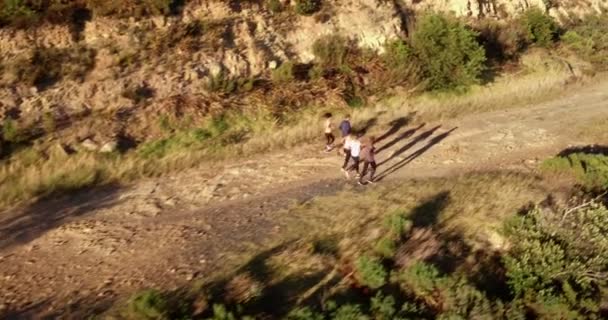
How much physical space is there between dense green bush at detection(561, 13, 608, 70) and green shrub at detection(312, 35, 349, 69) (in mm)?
10817

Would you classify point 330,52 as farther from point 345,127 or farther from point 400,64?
point 345,127

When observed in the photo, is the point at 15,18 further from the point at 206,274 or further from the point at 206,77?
the point at 206,274

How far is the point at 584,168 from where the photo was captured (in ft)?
51.3

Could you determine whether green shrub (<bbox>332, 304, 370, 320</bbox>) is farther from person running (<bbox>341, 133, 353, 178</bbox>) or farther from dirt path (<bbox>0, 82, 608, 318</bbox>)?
person running (<bbox>341, 133, 353, 178</bbox>)

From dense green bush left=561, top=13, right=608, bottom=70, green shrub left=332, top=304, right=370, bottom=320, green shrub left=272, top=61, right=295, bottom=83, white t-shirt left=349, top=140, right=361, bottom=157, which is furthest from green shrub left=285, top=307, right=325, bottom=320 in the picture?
dense green bush left=561, top=13, right=608, bottom=70

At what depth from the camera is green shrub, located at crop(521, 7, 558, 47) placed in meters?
24.5

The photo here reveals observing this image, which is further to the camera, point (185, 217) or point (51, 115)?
point (51, 115)

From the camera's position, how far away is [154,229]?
12.6m

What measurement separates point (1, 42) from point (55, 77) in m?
1.75

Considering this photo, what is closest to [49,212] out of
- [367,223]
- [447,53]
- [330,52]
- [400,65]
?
[367,223]

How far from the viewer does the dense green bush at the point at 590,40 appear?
79.4ft

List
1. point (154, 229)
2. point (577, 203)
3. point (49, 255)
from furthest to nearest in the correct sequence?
1. point (577, 203)
2. point (154, 229)
3. point (49, 255)

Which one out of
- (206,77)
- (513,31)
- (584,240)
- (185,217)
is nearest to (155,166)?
(185,217)

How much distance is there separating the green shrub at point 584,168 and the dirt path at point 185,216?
2.63ft
